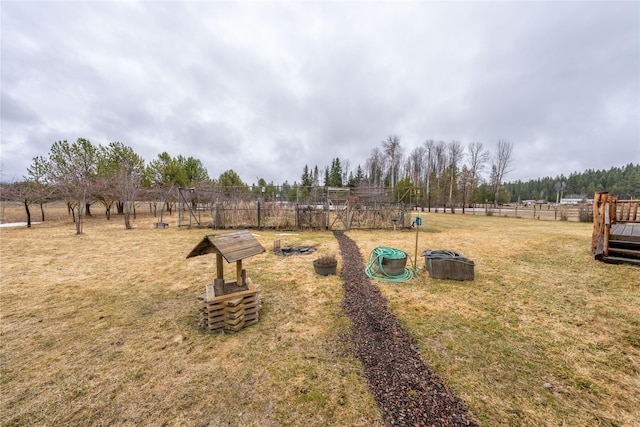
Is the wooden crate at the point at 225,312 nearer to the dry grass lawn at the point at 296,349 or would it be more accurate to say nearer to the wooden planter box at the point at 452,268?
the dry grass lawn at the point at 296,349

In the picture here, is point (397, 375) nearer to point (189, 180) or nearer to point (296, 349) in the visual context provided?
point (296, 349)

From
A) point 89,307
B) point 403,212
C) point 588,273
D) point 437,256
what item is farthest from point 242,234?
point 403,212

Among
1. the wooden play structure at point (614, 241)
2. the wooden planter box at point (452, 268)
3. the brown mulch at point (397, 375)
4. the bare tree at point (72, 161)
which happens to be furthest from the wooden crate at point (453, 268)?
the bare tree at point (72, 161)

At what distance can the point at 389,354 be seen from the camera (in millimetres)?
3254

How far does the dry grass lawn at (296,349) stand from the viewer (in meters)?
2.39

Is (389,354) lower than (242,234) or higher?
lower

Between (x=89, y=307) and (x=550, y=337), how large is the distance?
27.4ft

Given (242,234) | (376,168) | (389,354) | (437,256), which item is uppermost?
(376,168)

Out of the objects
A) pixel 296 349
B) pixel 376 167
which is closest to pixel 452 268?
pixel 296 349

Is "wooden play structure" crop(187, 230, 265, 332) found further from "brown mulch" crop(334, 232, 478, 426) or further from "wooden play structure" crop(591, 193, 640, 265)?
"wooden play structure" crop(591, 193, 640, 265)

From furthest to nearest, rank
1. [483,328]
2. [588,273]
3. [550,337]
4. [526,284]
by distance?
[588,273] < [526,284] < [483,328] < [550,337]

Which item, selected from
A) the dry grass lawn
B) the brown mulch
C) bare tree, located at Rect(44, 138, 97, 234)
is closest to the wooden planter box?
the dry grass lawn

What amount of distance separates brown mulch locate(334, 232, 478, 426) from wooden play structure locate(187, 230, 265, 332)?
191cm

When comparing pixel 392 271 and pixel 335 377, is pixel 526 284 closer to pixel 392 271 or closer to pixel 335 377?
pixel 392 271
